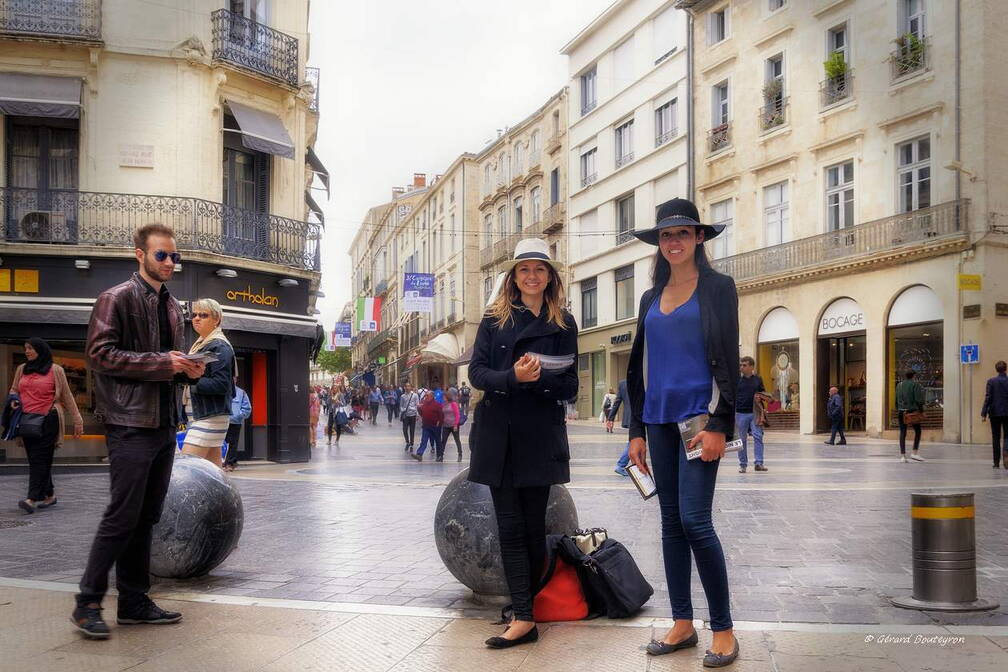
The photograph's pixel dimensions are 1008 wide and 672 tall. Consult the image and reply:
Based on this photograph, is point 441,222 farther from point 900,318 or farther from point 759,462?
point 759,462

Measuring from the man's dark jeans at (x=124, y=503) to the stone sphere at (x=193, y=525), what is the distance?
874mm

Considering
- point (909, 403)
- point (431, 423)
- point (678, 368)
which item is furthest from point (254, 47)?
point (678, 368)

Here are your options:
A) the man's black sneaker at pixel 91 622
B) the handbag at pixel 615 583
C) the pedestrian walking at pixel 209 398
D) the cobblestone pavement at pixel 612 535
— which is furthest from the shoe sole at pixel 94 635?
the handbag at pixel 615 583

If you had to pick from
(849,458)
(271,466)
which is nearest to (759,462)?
(849,458)

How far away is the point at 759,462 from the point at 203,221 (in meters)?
11.3

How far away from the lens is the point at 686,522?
4.39 metres

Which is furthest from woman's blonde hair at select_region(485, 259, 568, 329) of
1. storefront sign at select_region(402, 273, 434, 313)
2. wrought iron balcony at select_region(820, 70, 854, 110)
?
storefront sign at select_region(402, 273, 434, 313)

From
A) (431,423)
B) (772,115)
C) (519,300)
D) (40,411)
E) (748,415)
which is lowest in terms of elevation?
(431,423)

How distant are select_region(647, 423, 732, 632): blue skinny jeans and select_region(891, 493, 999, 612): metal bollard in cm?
159

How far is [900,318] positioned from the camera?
25.9 meters

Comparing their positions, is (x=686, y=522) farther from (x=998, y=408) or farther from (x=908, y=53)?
(x=908, y=53)

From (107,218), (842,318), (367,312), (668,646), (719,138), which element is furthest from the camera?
(367,312)

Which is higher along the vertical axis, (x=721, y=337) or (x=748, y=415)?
(x=721, y=337)

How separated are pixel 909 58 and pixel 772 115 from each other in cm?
577
